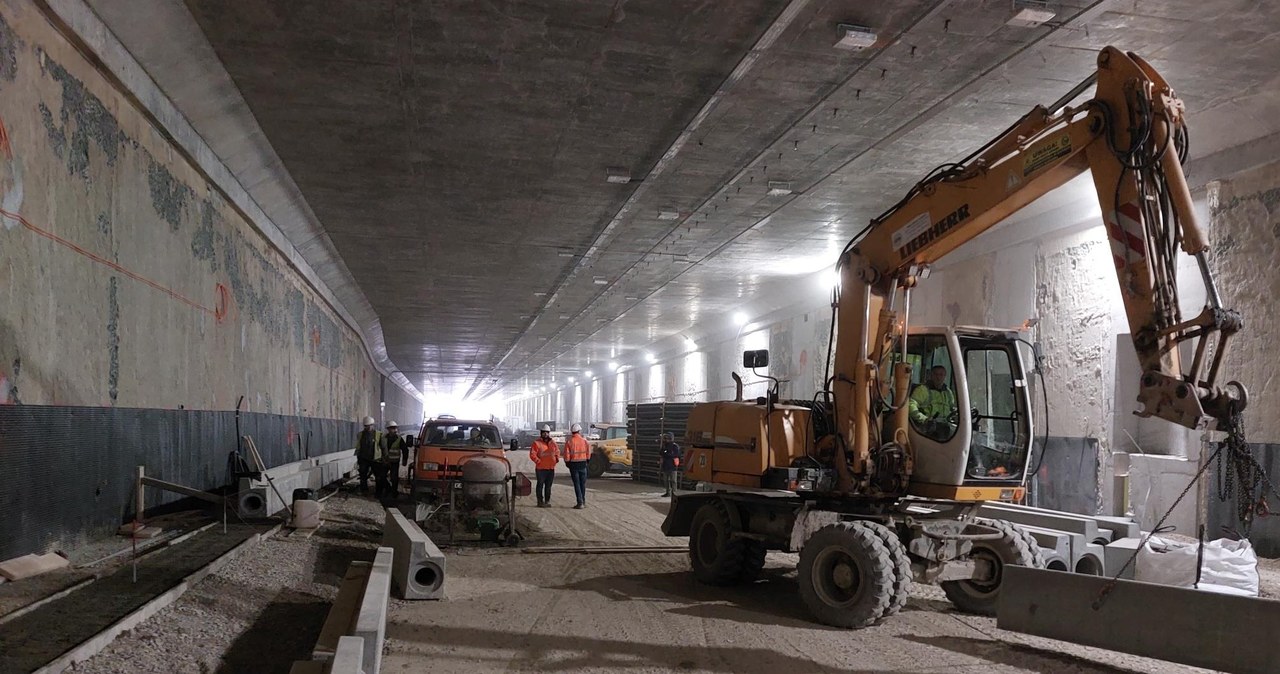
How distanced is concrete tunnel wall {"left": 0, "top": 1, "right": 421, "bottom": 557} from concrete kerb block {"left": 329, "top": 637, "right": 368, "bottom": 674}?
424 cm

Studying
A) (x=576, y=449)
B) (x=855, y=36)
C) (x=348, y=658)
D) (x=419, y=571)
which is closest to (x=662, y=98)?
(x=855, y=36)

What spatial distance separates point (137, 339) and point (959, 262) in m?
15.9

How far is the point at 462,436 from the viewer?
59.8ft

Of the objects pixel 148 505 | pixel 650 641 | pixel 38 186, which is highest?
pixel 38 186

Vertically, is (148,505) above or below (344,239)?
below

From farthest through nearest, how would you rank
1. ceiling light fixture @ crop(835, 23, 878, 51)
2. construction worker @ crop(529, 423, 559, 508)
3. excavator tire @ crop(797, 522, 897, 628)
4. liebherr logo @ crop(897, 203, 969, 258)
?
construction worker @ crop(529, 423, 559, 508) → ceiling light fixture @ crop(835, 23, 878, 51) → liebherr logo @ crop(897, 203, 969, 258) → excavator tire @ crop(797, 522, 897, 628)

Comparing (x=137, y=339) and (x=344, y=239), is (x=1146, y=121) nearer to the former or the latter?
(x=137, y=339)

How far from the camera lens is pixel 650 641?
7887 mm

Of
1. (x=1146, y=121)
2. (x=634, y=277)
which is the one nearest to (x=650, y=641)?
(x=1146, y=121)

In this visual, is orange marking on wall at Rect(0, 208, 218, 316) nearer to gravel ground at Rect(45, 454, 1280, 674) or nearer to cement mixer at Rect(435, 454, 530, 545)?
gravel ground at Rect(45, 454, 1280, 674)

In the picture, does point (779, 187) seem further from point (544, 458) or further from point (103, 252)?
point (103, 252)

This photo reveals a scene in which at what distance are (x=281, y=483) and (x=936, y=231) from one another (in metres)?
10.7

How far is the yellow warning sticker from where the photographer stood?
24.7ft

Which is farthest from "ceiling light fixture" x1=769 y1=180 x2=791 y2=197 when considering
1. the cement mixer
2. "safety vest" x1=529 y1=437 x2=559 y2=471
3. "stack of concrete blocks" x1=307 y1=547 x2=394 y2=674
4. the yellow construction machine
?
the yellow construction machine
